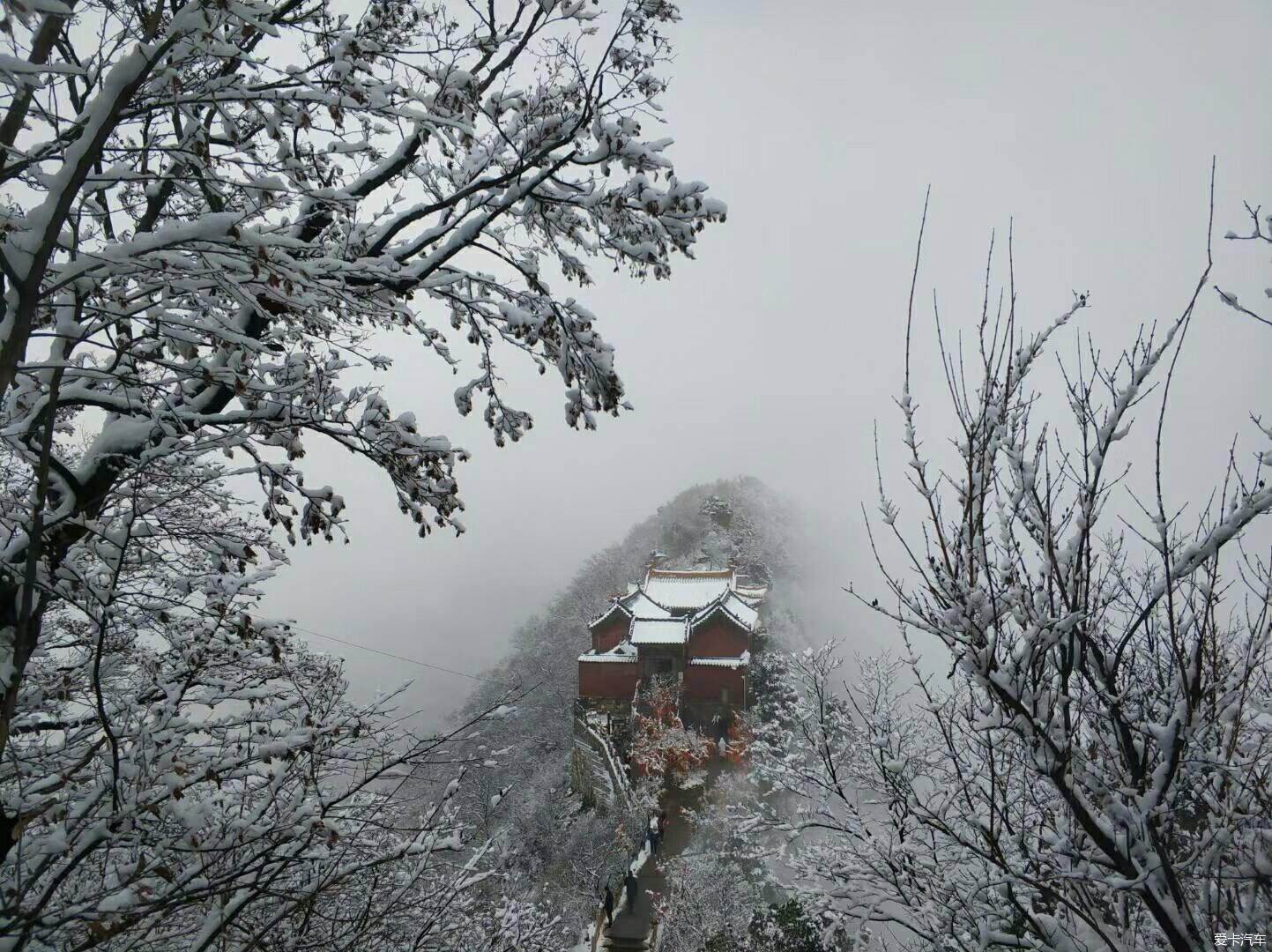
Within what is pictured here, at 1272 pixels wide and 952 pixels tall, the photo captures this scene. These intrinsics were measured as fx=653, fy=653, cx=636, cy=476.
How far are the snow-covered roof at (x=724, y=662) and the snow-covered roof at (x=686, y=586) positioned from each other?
15.0ft

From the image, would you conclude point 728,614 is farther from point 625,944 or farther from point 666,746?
point 625,944

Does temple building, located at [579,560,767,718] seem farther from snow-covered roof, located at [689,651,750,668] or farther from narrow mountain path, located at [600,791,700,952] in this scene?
narrow mountain path, located at [600,791,700,952]

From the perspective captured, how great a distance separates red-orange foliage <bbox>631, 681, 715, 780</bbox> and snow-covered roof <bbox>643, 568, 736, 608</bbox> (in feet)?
22.5

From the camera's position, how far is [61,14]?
1.59 meters

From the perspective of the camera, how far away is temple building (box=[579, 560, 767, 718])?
24094 mm

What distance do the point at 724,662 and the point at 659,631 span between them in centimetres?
267

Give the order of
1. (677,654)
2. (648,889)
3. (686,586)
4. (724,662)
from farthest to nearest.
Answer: (686,586)
(677,654)
(724,662)
(648,889)

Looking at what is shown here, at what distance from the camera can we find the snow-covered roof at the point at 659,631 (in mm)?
24469

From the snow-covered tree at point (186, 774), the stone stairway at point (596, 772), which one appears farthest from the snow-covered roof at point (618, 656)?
the snow-covered tree at point (186, 774)

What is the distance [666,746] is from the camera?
21.3m

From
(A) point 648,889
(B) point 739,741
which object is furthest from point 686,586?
(A) point 648,889

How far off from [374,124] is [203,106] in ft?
2.63

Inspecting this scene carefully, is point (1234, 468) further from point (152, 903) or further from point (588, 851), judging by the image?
point (588, 851)

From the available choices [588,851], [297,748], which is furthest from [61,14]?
[588,851]
